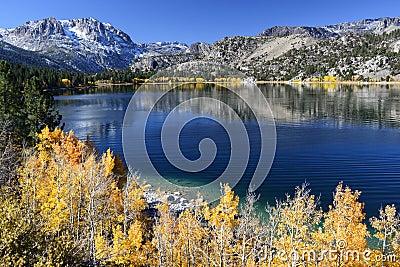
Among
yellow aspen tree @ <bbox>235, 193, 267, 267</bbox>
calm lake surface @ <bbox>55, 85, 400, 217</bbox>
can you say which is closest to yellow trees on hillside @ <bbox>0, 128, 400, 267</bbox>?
yellow aspen tree @ <bbox>235, 193, 267, 267</bbox>

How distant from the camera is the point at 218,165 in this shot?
44.7 meters

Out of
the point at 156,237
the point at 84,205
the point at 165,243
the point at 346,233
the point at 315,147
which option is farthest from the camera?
the point at 315,147

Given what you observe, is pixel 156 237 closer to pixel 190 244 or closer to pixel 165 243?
pixel 165 243

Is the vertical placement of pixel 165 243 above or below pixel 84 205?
below

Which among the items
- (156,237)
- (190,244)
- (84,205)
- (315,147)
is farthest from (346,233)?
(315,147)

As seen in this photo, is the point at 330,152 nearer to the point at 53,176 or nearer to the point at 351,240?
the point at 351,240

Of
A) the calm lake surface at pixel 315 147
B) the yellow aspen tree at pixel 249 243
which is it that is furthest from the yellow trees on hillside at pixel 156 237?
the calm lake surface at pixel 315 147

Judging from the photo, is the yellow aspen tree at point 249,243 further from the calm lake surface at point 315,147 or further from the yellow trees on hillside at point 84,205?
the calm lake surface at point 315,147

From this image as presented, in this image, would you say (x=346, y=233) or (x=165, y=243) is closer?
(x=165, y=243)

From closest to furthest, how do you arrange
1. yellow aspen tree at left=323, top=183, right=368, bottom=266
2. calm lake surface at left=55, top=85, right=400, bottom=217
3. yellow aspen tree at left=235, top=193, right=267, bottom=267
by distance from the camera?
yellow aspen tree at left=235, top=193, right=267, bottom=267 → yellow aspen tree at left=323, top=183, right=368, bottom=266 → calm lake surface at left=55, top=85, right=400, bottom=217

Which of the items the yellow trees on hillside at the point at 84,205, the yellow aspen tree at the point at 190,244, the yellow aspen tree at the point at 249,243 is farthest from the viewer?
the yellow trees on hillside at the point at 84,205

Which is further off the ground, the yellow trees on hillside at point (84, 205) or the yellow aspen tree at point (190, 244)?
the yellow trees on hillside at point (84, 205)

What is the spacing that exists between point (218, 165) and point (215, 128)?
21.8 m

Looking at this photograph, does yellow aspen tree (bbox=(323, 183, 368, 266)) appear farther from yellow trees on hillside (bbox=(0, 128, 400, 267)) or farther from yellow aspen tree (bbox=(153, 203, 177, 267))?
yellow aspen tree (bbox=(153, 203, 177, 267))
